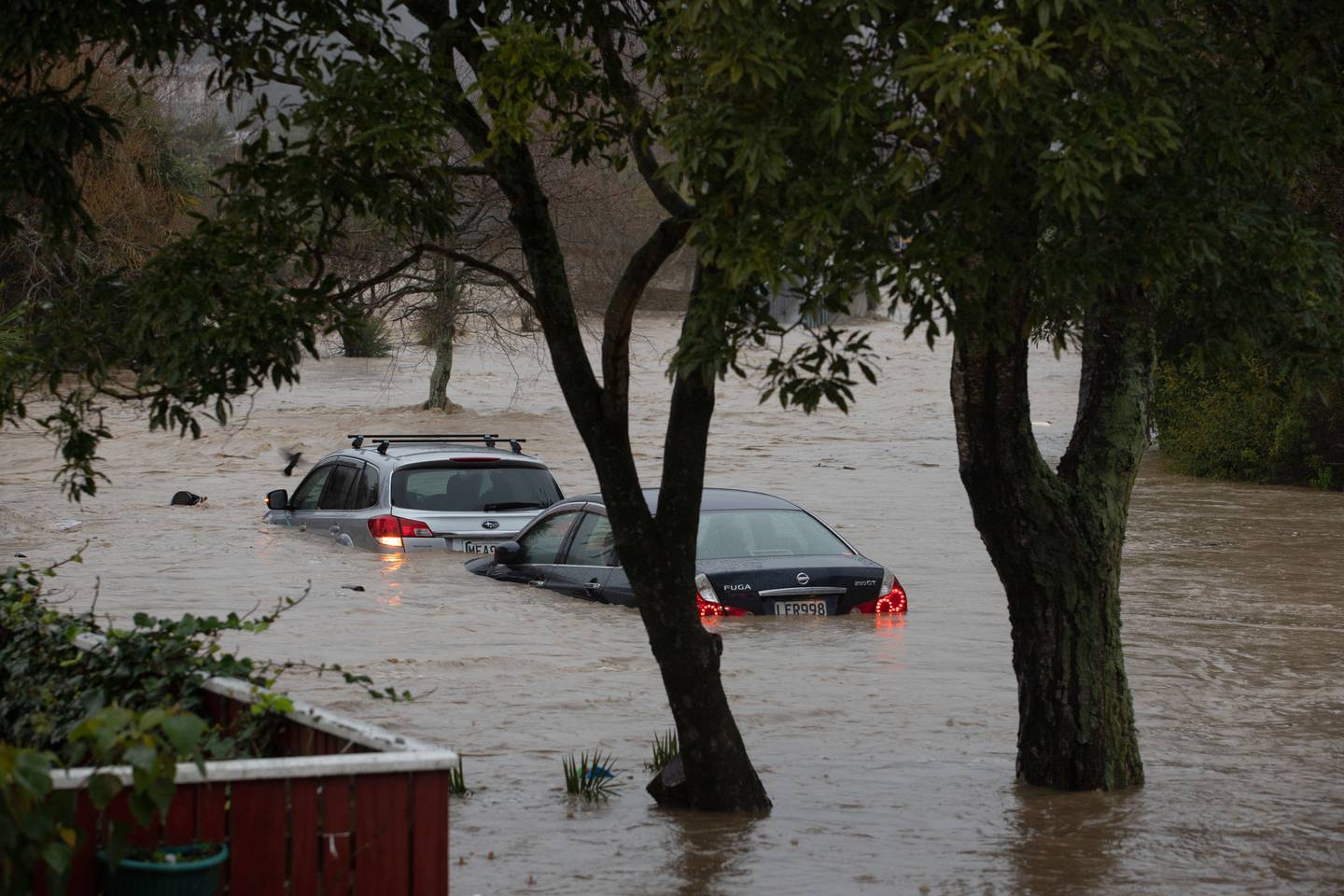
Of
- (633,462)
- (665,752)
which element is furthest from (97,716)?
(665,752)

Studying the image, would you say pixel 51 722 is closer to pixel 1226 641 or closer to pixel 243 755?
pixel 243 755

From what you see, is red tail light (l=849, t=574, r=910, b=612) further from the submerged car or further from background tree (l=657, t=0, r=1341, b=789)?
background tree (l=657, t=0, r=1341, b=789)

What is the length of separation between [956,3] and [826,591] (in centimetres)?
813

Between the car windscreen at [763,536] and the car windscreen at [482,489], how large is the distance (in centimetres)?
311

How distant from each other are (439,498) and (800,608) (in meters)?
4.63

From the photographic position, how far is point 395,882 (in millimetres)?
4477

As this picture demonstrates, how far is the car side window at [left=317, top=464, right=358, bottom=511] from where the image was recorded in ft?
56.1

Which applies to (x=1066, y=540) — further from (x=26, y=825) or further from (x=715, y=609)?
(x=26, y=825)

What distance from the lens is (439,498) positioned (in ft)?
53.9

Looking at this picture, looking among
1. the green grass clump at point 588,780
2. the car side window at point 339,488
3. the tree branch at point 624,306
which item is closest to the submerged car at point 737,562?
the car side window at point 339,488

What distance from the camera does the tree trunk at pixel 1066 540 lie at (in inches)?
324

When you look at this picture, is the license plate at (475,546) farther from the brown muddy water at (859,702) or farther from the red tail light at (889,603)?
the red tail light at (889,603)

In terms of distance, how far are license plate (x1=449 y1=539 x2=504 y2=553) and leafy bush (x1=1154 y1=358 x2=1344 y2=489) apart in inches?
715

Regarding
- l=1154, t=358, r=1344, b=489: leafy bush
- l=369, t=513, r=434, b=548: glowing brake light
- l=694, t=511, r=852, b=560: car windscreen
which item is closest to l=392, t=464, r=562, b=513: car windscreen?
l=369, t=513, r=434, b=548: glowing brake light
